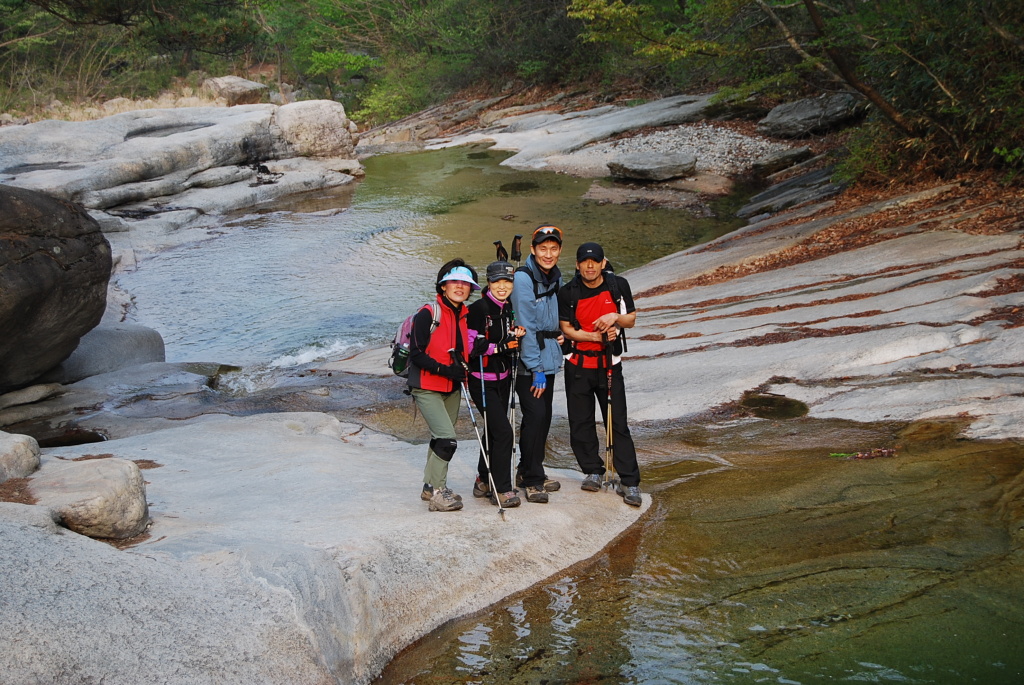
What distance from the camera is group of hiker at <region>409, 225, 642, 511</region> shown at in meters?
5.50

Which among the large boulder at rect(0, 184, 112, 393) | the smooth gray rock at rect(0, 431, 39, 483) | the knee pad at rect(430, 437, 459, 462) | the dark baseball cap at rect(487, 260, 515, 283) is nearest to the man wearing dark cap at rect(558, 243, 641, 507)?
the dark baseball cap at rect(487, 260, 515, 283)

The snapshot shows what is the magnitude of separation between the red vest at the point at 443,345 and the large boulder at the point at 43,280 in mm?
5308

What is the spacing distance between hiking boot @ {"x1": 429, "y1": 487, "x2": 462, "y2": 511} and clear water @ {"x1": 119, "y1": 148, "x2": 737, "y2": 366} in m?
7.87

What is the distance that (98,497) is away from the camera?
4.64 metres

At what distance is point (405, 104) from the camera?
46.6 meters

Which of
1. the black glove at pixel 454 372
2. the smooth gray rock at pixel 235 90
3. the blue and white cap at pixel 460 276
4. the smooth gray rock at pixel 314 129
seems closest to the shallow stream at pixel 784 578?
the black glove at pixel 454 372

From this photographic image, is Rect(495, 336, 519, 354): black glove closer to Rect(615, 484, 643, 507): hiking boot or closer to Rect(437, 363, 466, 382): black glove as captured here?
Rect(437, 363, 466, 382): black glove

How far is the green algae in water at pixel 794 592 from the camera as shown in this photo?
12.8 ft

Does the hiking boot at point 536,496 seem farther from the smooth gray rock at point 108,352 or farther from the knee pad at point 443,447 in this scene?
the smooth gray rock at point 108,352

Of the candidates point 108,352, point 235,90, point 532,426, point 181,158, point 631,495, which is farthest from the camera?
→ point 235,90

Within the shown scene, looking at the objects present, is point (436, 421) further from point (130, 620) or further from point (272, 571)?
point (130, 620)

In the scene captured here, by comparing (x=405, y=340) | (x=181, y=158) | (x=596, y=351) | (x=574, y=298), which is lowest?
(x=596, y=351)

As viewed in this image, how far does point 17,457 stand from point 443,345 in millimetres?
2634

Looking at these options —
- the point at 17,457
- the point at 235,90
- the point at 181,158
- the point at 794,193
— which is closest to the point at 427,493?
the point at 17,457
